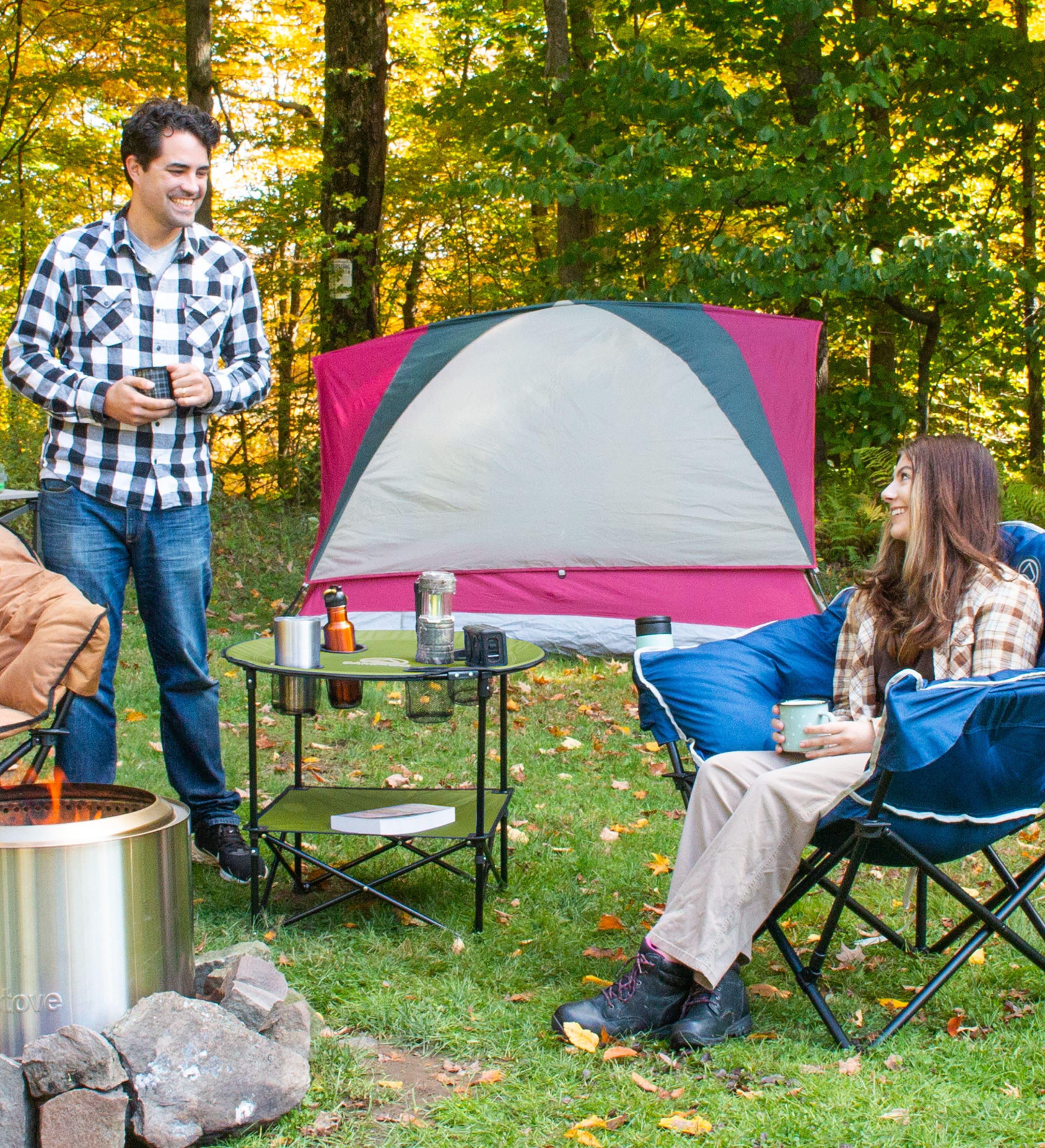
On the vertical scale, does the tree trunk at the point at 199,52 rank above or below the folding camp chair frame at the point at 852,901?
above

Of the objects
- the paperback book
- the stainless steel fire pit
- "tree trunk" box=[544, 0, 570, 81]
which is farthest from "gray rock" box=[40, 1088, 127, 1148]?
"tree trunk" box=[544, 0, 570, 81]

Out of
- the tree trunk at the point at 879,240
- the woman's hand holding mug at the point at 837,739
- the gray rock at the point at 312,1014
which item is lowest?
the gray rock at the point at 312,1014

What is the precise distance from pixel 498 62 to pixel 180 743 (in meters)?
11.4

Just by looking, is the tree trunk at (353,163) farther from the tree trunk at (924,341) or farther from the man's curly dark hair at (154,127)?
the man's curly dark hair at (154,127)

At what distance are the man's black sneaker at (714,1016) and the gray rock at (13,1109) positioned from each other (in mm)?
1131

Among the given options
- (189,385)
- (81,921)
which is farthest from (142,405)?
(81,921)

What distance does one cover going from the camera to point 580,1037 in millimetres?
2299

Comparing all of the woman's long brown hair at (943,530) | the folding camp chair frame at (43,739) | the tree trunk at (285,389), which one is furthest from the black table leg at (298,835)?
the tree trunk at (285,389)

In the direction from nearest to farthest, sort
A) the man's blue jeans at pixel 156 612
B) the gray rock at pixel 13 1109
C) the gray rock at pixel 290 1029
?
the gray rock at pixel 13 1109 → the gray rock at pixel 290 1029 → the man's blue jeans at pixel 156 612

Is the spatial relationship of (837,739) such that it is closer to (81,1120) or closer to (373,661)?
(373,661)

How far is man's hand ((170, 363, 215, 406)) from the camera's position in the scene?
2889 millimetres

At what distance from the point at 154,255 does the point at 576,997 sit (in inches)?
80.0

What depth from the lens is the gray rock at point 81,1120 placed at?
1794 mm

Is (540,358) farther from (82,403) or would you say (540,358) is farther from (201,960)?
(201,960)
